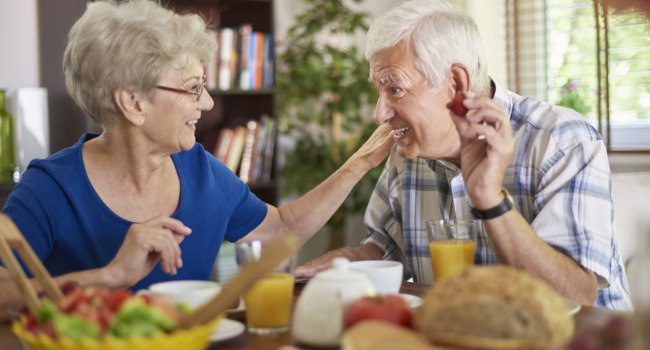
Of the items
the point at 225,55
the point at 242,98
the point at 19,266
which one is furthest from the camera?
the point at 242,98

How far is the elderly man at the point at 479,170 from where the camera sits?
1.63m

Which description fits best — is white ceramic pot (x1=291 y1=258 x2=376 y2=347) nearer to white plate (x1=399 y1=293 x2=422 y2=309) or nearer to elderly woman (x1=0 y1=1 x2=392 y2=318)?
white plate (x1=399 y1=293 x2=422 y2=309)

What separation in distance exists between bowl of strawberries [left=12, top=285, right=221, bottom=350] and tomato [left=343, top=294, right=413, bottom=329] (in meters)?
0.18

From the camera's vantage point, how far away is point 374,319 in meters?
1.01

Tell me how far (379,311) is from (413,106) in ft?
3.46

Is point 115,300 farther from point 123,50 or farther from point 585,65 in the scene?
point 585,65

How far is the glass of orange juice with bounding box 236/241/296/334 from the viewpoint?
1.27m

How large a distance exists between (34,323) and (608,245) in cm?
118

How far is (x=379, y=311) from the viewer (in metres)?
1.02

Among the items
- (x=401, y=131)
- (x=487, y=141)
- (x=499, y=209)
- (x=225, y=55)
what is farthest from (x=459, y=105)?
(x=225, y=55)

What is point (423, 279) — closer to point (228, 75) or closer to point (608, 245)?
point (608, 245)

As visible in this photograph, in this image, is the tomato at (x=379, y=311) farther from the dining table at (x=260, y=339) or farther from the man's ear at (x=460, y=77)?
the man's ear at (x=460, y=77)

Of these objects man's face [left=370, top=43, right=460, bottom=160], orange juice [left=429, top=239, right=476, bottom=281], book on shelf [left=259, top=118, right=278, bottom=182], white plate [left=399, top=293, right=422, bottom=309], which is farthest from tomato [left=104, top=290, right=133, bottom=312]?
book on shelf [left=259, top=118, right=278, bottom=182]

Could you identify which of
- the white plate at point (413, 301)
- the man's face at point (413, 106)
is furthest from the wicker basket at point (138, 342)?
the man's face at point (413, 106)
